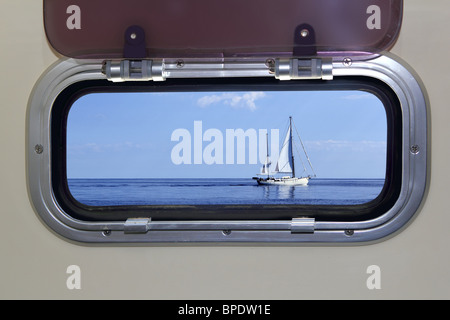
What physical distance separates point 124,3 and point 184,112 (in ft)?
1.12

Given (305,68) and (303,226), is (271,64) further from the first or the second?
(303,226)

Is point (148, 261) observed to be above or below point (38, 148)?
below

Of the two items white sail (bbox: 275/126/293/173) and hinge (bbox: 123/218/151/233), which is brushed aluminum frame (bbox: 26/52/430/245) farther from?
white sail (bbox: 275/126/293/173)

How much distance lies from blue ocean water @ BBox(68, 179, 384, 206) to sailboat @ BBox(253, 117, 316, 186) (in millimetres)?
19

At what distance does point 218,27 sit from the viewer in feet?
4.96

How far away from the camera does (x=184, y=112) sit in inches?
63.9

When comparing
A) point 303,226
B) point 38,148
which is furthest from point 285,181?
point 38,148

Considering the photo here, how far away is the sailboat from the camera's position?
1.58m

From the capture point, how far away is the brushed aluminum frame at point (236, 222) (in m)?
1.48

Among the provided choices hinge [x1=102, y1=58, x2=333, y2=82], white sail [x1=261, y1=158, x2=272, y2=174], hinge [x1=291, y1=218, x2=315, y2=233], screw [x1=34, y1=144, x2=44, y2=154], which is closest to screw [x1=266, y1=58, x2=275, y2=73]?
hinge [x1=102, y1=58, x2=333, y2=82]

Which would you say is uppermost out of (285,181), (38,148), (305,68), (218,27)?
(218,27)

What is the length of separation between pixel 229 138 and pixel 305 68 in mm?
297

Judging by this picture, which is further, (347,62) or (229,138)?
(229,138)
